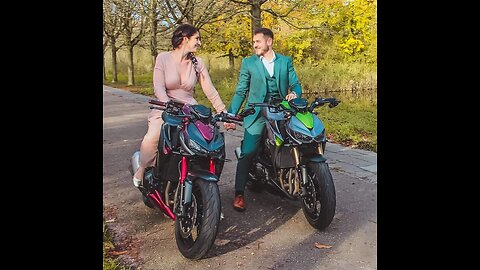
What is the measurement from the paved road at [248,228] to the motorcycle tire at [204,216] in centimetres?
7

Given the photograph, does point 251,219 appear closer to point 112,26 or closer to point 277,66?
point 277,66

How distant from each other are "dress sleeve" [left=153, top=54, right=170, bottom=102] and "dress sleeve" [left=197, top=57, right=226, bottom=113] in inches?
5.6

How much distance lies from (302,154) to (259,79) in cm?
38

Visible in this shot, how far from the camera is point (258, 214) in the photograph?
7.49 feet

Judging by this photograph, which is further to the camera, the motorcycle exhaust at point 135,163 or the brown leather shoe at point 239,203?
the brown leather shoe at point 239,203

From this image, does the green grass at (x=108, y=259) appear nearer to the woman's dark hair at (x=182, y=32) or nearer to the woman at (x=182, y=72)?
the woman at (x=182, y=72)

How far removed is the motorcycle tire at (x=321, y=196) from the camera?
78.7 inches

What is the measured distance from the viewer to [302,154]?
6.77 feet

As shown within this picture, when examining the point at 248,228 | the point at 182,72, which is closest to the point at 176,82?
the point at 182,72

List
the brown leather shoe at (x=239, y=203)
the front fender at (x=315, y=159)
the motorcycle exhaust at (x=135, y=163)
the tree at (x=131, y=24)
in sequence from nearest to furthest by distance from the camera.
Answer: the tree at (x=131, y=24), the front fender at (x=315, y=159), the motorcycle exhaust at (x=135, y=163), the brown leather shoe at (x=239, y=203)

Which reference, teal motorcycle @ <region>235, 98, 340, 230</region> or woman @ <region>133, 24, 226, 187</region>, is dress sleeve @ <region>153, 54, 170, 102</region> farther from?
teal motorcycle @ <region>235, 98, 340, 230</region>

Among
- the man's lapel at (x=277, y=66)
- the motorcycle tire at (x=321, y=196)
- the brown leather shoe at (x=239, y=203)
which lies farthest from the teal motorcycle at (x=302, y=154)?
the brown leather shoe at (x=239, y=203)
